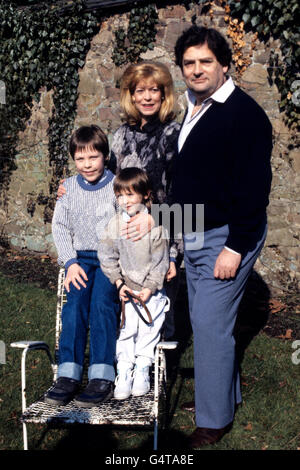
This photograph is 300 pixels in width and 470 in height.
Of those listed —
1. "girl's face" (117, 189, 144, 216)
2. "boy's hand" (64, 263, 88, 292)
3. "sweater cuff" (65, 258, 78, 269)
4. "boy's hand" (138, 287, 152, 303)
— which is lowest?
"boy's hand" (138, 287, 152, 303)

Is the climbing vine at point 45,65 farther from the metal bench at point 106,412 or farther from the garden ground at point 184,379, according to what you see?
the metal bench at point 106,412

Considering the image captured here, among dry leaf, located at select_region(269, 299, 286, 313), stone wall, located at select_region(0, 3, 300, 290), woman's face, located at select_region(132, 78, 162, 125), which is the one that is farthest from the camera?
stone wall, located at select_region(0, 3, 300, 290)

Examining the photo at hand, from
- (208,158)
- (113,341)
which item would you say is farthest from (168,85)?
(113,341)

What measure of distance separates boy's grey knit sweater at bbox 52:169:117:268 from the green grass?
3.96 ft

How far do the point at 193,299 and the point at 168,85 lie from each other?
1506mm

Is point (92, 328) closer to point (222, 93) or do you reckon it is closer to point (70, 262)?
point (70, 262)

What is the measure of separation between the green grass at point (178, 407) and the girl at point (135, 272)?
0.45 meters

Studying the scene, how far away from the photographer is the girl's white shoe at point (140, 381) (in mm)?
3504

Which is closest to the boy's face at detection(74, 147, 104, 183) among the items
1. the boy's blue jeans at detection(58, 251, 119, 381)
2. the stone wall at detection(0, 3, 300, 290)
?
the boy's blue jeans at detection(58, 251, 119, 381)

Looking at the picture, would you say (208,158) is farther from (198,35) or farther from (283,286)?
(283,286)

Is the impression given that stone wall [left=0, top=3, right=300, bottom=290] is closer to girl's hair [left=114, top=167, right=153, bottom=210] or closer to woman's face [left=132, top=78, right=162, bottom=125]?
woman's face [left=132, top=78, right=162, bottom=125]

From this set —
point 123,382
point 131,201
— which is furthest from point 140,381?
point 131,201

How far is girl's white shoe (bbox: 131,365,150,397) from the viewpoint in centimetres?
350

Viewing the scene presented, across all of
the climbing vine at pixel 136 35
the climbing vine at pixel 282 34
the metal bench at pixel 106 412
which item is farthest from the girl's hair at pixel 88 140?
the climbing vine at pixel 136 35
